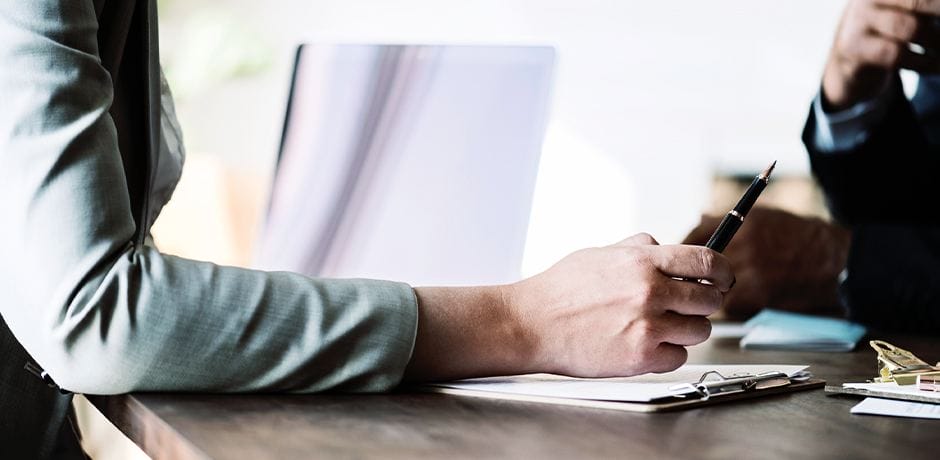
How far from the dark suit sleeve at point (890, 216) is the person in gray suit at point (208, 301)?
100cm

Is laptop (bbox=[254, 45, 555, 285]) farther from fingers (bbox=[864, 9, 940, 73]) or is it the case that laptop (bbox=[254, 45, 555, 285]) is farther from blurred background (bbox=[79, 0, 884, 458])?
blurred background (bbox=[79, 0, 884, 458])

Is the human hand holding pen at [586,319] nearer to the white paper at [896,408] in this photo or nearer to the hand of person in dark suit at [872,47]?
the white paper at [896,408]

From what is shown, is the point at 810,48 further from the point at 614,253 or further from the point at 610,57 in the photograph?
the point at 614,253

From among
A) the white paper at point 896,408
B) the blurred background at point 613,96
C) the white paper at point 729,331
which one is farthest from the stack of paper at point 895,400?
the blurred background at point 613,96

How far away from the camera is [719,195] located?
374 cm

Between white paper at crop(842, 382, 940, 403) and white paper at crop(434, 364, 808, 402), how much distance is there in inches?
2.6

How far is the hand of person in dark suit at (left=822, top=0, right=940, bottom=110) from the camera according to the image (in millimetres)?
1581

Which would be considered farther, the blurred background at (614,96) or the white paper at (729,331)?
the blurred background at (614,96)

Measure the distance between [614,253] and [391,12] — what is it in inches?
153

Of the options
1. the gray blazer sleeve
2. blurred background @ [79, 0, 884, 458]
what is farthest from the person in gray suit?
blurred background @ [79, 0, 884, 458]

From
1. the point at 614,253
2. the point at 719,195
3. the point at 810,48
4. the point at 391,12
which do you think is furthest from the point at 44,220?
the point at 391,12

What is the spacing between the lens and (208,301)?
0.71 m

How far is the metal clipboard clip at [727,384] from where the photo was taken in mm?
755

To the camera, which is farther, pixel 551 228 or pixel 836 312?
pixel 551 228
